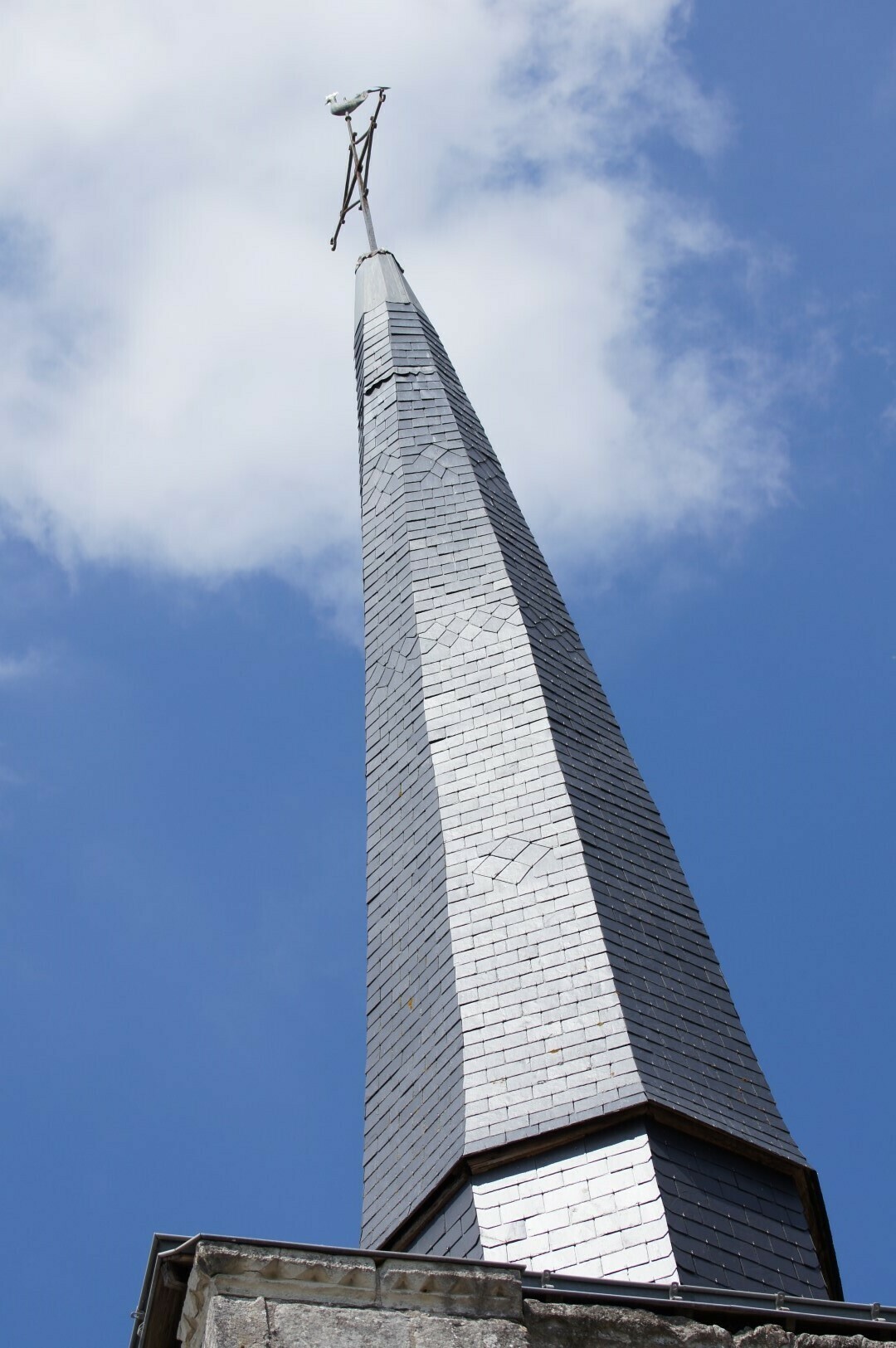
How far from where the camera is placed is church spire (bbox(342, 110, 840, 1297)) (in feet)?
28.4

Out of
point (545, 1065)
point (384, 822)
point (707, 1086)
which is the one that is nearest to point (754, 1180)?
point (707, 1086)

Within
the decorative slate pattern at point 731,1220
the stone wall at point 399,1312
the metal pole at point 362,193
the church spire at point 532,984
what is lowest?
the stone wall at point 399,1312

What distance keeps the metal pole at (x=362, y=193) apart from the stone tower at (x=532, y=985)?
5096 millimetres

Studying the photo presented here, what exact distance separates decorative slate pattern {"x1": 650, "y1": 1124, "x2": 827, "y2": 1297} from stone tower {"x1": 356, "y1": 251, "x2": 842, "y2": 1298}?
0.05ft

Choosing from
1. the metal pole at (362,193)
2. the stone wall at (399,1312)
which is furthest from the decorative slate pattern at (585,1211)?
the metal pole at (362,193)

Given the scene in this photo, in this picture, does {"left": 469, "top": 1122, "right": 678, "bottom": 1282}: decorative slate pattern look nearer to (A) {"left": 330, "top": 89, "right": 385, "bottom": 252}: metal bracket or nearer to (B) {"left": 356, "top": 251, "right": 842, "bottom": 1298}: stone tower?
(B) {"left": 356, "top": 251, "right": 842, "bottom": 1298}: stone tower

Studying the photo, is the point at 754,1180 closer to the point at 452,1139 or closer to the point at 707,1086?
the point at 707,1086

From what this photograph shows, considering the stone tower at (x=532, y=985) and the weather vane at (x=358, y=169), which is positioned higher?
the weather vane at (x=358, y=169)

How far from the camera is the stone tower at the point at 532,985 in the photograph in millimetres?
8664

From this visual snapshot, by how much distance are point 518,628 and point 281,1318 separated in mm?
6182

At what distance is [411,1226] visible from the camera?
9055 mm

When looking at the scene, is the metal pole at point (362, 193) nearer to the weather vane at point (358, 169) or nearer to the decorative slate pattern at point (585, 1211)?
the weather vane at point (358, 169)

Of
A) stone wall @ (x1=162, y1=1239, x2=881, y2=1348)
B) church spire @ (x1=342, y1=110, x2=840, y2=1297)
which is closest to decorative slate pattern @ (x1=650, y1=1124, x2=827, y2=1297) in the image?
church spire @ (x1=342, y1=110, x2=840, y2=1297)

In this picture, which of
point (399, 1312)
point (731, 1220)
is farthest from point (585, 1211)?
point (399, 1312)
